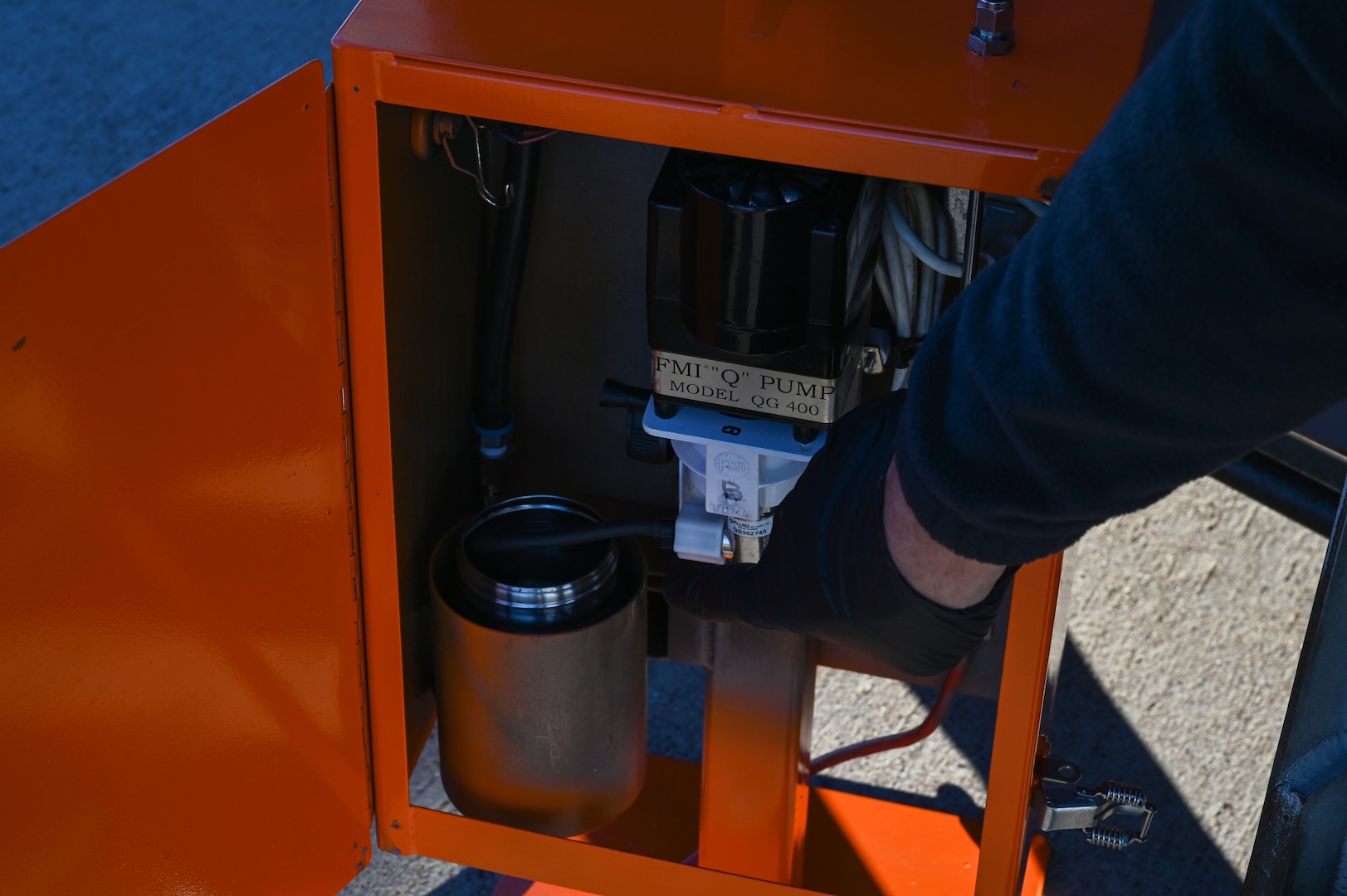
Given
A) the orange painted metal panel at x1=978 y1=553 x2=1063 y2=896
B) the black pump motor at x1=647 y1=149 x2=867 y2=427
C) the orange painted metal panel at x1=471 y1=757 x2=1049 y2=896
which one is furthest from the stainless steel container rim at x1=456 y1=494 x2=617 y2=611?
the orange painted metal panel at x1=471 y1=757 x2=1049 y2=896

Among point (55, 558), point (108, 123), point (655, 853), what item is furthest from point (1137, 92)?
point (108, 123)

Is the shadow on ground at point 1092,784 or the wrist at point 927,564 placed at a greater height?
the wrist at point 927,564

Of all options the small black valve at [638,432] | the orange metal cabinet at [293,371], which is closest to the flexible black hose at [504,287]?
the orange metal cabinet at [293,371]

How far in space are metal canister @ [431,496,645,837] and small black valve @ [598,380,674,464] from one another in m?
0.12

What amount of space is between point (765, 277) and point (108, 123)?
2.08 meters

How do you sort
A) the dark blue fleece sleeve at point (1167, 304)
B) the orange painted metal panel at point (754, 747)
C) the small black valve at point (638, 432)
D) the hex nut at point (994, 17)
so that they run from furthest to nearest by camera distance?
the orange painted metal panel at point (754, 747) < the small black valve at point (638, 432) < the hex nut at point (994, 17) < the dark blue fleece sleeve at point (1167, 304)

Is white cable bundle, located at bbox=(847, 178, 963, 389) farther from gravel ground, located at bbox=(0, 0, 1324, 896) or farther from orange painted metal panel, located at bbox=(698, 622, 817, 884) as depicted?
gravel ground, located at bbox=(0, 0, 1324, 896)

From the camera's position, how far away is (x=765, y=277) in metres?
0.86

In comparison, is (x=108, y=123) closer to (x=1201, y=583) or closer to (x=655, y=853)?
(x=655, y=853)

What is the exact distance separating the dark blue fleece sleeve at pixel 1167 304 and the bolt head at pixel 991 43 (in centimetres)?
30

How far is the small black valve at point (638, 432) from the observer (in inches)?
41.7

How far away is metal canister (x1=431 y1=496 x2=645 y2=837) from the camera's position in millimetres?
1100

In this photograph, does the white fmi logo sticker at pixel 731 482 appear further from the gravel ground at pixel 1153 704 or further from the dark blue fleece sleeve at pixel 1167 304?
the gravel ground at pixel 1153 704

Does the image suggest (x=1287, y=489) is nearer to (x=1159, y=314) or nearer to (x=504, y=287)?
(x=504, y=287)
